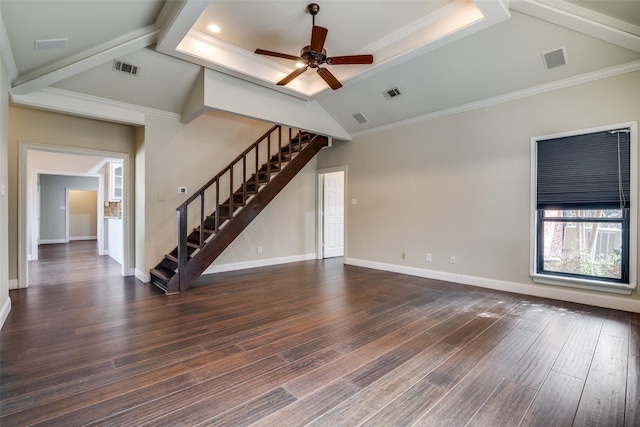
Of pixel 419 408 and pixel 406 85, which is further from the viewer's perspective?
pixel 406 85

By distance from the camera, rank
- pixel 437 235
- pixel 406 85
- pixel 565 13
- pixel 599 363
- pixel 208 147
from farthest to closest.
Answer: pixel 208 147
pixel 437 235
pixel 406 85
pixel 565 13
pixel 599 363

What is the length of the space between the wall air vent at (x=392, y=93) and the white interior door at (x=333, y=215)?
2659 mm

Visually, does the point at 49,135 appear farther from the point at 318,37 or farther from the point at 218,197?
the point at 318,37

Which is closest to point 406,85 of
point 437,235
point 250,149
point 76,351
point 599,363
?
point 437,235

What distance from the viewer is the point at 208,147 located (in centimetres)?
540

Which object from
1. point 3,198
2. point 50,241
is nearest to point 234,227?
point 3,198

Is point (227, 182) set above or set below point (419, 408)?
above

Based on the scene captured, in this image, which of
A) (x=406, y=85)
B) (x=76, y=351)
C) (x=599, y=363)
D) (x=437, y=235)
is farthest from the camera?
(x=437, y=235)

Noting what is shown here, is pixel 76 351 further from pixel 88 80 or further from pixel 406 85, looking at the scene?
pixel 406 85

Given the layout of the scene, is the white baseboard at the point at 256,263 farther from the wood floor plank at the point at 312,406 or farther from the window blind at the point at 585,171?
the window blind at the point at 585,171

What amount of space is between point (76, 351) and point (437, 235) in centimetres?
482

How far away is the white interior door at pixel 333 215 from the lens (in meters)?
7.21

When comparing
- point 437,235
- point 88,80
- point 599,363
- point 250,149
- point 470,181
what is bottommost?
point 599,363

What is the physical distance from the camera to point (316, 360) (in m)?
2.31
